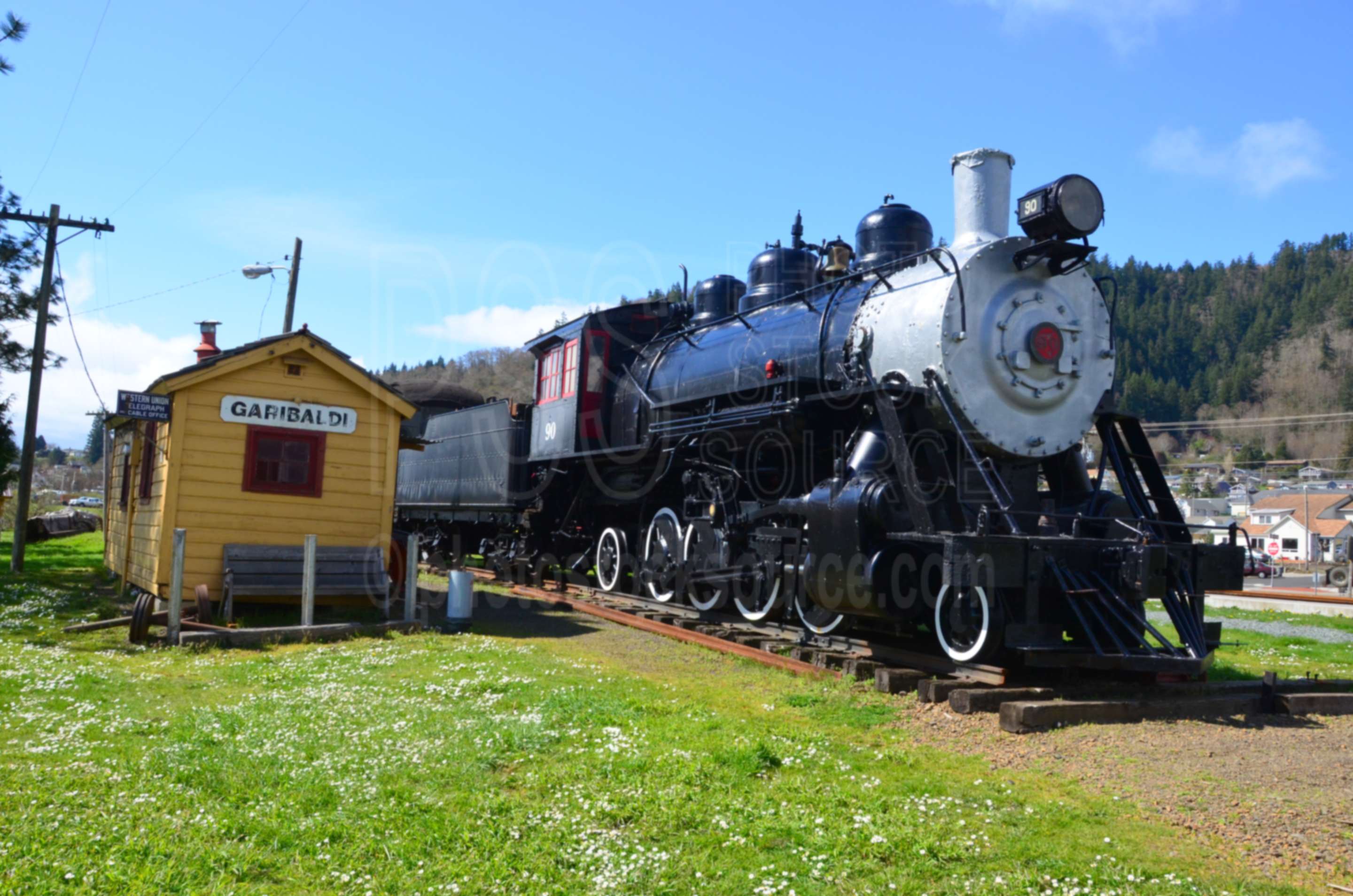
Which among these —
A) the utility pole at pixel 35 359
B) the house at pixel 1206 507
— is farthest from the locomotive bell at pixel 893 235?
the house at pixel 1206 507

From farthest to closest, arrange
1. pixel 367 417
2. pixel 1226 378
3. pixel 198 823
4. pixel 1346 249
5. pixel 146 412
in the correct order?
pixel 1346 249 < pixel 1226 378 < pixel 367 417 < pixel 146 412 < pixel 198 823

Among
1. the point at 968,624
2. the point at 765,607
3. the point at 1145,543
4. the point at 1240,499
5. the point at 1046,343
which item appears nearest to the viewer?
the point at 1145,543

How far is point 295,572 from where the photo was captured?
473 inches

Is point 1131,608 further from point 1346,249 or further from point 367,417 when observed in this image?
point 1346,249

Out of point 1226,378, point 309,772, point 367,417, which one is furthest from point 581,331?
point 1226,378

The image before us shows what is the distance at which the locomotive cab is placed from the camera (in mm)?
14664

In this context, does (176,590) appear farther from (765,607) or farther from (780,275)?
(780,275)

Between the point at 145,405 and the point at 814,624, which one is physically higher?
the point at 145,405

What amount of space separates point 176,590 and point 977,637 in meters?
7.64

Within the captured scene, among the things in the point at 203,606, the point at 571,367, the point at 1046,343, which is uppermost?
the point at 571,367

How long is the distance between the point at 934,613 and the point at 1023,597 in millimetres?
773

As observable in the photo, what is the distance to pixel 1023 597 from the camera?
7.97m

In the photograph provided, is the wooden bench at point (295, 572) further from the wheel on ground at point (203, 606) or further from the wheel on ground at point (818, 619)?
the wheel on ground at point (818, 619)

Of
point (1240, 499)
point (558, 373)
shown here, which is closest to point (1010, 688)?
point (558, 373)
